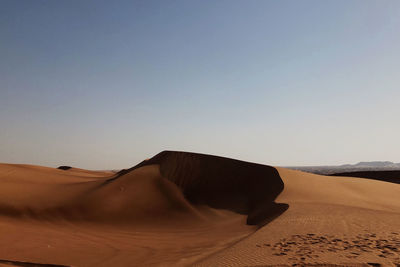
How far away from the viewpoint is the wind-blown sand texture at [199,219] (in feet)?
24.3

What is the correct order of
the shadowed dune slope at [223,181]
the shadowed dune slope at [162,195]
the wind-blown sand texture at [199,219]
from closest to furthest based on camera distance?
the wind-blown sand texture at [199,219] → the shadowed dune slope at [162,195] → the shadowed dune slope at [223,181]

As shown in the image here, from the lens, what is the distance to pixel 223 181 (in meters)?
20.5

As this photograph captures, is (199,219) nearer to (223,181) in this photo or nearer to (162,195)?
(162,195)

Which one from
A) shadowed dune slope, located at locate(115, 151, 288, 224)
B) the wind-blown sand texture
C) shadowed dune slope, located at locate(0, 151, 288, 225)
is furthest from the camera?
shadowed dune slope, located at locate(115, 151, 288, 224)

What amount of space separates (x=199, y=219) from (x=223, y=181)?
5.95 m

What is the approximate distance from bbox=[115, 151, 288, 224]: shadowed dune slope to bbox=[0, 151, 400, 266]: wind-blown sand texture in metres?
0.08

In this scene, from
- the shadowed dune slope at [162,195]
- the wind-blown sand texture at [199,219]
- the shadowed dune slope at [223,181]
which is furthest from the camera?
the shadowed dune slope at [223,181]

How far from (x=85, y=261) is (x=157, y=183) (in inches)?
467

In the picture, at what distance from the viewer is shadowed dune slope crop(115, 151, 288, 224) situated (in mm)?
17281

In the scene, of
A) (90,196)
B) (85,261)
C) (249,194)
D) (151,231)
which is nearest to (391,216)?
A: (249,194)

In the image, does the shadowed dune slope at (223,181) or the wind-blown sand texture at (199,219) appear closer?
the wind-blown sand texture at (199,219)

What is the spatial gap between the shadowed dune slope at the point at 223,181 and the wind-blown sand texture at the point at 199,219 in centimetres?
8

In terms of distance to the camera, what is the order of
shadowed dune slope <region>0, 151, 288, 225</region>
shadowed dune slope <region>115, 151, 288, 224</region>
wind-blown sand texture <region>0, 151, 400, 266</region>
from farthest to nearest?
shadowed dune slope <region>115, 151, 288, 224</region>
shadowed dune slope <region>0, 151, 288, 225</region>
wind-blown sand texture <region>0, 151, 400, 266</region>

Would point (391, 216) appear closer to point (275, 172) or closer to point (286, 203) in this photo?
point (286, 203)
